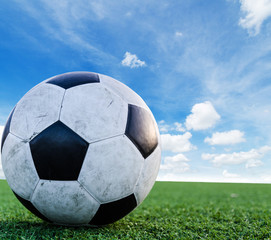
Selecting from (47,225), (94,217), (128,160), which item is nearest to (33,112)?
(128,160)

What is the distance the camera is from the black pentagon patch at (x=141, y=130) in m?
2.61

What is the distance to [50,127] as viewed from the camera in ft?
8.07

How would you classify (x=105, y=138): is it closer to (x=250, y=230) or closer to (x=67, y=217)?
(x=67, y=217)

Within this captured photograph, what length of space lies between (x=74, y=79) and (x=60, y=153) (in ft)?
3.00

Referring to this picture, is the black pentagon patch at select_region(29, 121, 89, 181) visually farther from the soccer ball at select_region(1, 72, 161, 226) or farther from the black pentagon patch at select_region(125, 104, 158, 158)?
the black pentagon patch at select_region(125, 104, 158, 158)

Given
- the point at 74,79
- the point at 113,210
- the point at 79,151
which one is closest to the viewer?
the point at 79,151

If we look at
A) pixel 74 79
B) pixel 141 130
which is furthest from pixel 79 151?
pixel 74 79

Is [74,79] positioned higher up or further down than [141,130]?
higher up

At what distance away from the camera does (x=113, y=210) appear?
8.77ft

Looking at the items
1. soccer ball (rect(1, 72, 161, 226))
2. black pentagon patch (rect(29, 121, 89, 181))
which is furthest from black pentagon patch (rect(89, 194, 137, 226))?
black pentagon patch (rect(29, 121, 89, 181))

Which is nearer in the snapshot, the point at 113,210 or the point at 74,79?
the point at 113,210

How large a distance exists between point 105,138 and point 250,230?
8.00 ft

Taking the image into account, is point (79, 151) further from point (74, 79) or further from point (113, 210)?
point (74, 79)

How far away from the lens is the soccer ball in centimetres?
239
